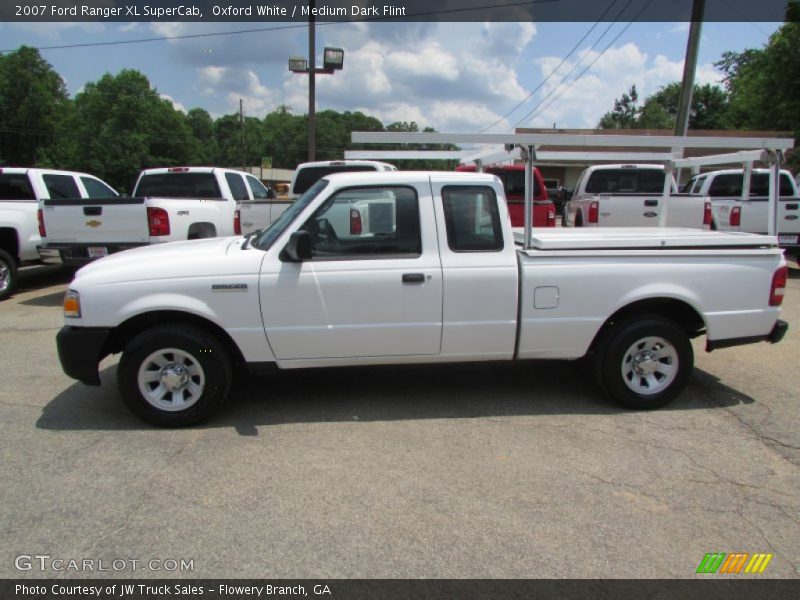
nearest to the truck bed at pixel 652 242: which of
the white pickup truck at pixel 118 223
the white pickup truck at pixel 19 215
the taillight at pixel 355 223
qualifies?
the taillight at pixel 355 223

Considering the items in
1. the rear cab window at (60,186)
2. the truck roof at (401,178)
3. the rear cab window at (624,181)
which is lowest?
the truck roof at (401,178)

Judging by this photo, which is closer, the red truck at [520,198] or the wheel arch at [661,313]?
the wheel arch at [661,313]

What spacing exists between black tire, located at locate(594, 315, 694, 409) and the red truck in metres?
5.39

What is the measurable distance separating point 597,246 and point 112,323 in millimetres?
3689

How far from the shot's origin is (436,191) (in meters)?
4.25

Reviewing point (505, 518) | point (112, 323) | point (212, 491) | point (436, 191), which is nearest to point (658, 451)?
point (505, 518)

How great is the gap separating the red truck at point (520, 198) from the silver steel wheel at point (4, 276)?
7.46 metres

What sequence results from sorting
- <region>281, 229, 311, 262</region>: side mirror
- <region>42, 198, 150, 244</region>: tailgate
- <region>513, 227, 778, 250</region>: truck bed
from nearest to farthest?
<region>281, 229, 311, 262</region>: side mirror → <region>513, 227, 778, 250</region>: truck bed → <region>42, 198, 150, 244</region>: tailgate

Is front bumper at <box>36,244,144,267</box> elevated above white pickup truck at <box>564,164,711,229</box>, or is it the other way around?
white pickup truck at <box>564,164,711,229</box>

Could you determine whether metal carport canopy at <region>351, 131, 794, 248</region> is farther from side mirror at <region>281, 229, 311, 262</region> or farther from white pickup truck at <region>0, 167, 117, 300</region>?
white pickup truck at <region>0, 167, 117, 300</region>

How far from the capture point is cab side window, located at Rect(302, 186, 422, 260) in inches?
164

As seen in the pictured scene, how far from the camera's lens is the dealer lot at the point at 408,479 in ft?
9.09

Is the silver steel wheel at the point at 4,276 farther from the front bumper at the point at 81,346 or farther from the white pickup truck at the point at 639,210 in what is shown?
the white pickup truck at the point at 639,210

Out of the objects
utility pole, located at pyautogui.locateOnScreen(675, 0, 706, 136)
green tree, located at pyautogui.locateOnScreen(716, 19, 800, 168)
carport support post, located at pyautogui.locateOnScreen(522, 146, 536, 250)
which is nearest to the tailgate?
carport support post, located at pyautogui.locateOnScreen(522, 146, 536, 250)
